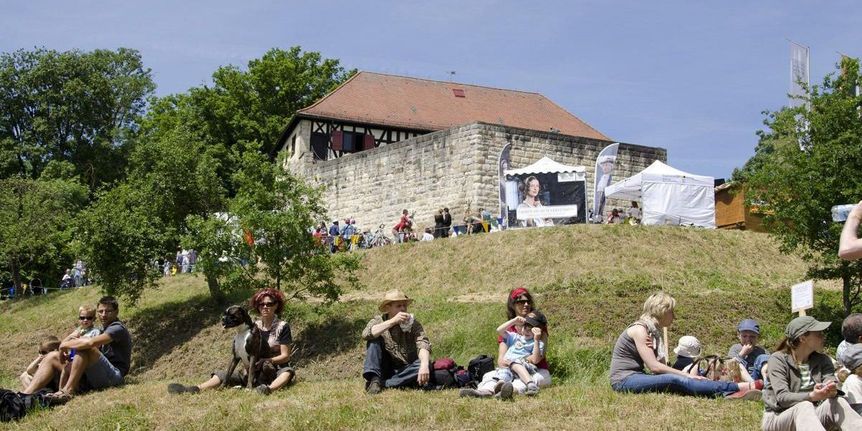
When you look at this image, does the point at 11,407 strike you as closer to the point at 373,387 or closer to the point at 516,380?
the point at 373,387

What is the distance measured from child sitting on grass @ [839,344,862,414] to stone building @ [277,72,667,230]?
1575 cm

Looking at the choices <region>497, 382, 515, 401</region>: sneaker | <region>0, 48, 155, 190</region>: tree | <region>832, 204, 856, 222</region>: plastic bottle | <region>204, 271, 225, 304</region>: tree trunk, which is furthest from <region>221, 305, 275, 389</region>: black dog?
<region>0, 48, 155, 190</region>: tree

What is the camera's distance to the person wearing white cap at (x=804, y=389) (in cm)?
703

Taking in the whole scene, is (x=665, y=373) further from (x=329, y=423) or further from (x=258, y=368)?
(x=258, y=368)

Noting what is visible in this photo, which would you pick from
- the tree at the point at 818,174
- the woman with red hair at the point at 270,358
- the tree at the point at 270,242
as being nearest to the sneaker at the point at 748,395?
the woman with red hair at the point at 270,358

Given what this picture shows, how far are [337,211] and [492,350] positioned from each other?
19.9 m

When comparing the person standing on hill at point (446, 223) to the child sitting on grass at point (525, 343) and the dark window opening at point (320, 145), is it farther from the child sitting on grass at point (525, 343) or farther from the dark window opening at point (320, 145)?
the child sitting on grass at point (525, 343)

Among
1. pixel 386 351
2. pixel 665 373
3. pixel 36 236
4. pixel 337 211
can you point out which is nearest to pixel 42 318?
pixel 36 236

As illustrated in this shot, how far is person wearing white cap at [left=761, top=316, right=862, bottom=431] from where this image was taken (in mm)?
7027

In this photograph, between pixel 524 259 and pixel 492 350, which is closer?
pixel 492 350

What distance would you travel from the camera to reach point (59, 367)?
10227 millimetres

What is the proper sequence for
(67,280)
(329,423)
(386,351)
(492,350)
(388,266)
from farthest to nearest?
1. (67,280)
2. (388,266)
3. (492,350)
4. (386,351)
5. (329,423)

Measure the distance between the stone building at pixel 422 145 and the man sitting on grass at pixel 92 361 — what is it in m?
12.3

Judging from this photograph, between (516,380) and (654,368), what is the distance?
1.17 metres
